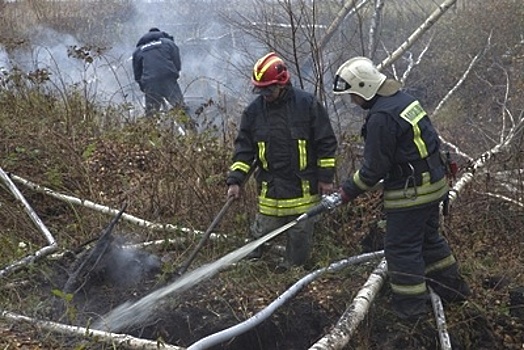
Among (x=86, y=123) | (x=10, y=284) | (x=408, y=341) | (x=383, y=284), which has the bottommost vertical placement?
(x=408, y=341)

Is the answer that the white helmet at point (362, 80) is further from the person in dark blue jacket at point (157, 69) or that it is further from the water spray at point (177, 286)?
the person in dark blue jacket at point (157, 69)

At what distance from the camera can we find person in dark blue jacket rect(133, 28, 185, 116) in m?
9.73

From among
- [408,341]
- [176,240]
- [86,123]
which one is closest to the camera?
[408,341]

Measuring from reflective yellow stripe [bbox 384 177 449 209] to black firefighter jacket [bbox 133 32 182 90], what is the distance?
641cm

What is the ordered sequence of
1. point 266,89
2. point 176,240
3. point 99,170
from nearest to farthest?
point 266,89 < point 176,240 < point 99,170

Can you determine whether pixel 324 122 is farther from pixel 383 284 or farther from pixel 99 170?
pixel 99 170

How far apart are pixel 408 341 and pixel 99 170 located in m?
4.00

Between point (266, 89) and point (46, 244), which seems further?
point (46, 244)

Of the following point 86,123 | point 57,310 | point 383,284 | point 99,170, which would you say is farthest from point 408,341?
point 86,123

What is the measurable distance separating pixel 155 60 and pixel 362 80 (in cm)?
635

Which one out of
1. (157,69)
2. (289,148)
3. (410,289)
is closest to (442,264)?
(410,289)

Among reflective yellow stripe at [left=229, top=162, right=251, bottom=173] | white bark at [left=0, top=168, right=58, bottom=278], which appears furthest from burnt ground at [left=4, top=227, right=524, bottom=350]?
reflective yellow stripe at [left=229, top=162, right=251, bottom=173]

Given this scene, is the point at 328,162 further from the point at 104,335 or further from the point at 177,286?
the point at 104,335

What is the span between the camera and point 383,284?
4.35 m
